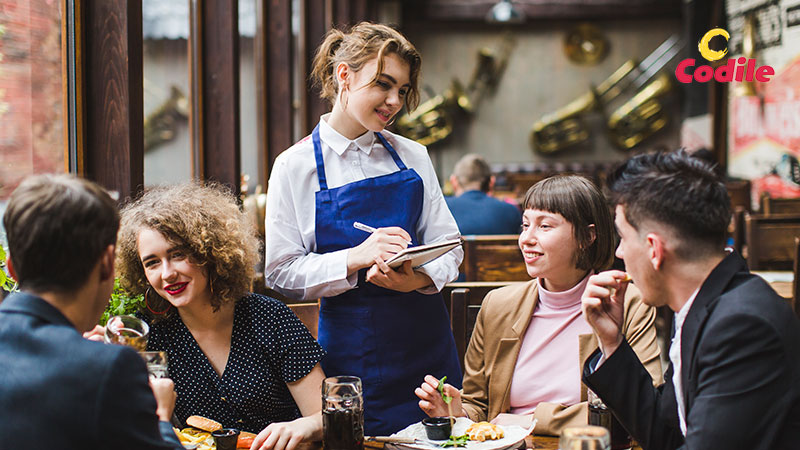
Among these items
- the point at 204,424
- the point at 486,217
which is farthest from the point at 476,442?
the point at 486,217

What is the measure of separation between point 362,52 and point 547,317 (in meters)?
0.90

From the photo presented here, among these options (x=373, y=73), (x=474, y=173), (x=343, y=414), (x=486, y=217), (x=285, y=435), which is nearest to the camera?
(x=343, y=414)

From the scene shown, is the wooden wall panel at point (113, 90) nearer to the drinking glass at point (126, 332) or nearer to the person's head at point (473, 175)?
the drinking glass at point (126, 332)

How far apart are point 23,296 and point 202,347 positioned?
0.82m

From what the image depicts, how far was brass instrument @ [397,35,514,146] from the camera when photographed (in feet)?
38.6

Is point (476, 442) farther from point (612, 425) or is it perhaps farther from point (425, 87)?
point (425, 87)

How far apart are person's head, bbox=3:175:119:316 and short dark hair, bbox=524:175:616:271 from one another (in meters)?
1.26

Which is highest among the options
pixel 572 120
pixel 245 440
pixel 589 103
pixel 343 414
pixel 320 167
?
pixel 589 103

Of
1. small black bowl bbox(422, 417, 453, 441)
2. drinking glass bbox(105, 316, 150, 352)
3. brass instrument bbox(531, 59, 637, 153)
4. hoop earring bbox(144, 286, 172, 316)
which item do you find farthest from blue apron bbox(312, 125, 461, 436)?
brass instrument bbox(531, 59, 637, 153)

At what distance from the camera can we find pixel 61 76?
7.95 ft

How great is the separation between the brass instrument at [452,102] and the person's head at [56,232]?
412 inches

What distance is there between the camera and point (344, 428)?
153cm

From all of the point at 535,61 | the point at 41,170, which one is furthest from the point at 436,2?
the point at 41,170

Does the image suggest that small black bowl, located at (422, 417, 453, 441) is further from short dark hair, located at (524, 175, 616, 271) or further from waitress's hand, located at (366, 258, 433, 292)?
short dark hair, located at (524, 175, 616, 271)
